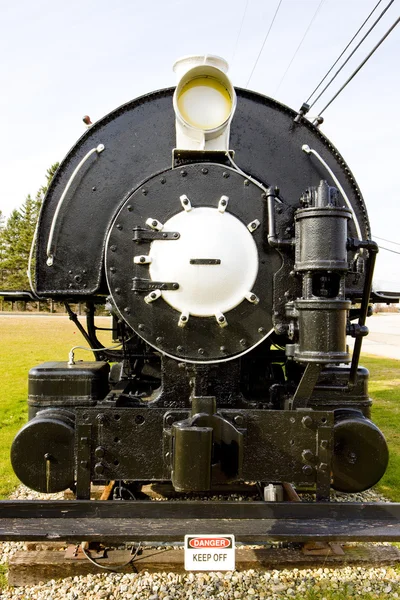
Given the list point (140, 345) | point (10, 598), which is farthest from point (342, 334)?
point (10, 598)

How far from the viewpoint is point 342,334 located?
8.38 ft

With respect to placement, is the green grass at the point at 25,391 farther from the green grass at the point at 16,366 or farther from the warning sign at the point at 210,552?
the warning sign at the point at 210,552

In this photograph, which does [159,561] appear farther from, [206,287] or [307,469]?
[206,287]

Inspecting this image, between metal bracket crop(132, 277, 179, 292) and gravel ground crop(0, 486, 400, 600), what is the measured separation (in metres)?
1.82

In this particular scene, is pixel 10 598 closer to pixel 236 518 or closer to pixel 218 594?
pixel 218 594

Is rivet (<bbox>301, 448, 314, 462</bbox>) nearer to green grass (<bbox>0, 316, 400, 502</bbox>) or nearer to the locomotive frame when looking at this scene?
the locomotive frame

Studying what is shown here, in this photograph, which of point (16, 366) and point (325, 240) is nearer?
point (325, 240)

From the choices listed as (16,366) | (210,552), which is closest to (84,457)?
(210,552)

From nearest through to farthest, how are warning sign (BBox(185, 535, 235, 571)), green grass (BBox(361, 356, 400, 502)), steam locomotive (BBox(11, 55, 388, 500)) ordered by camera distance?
warning sign (BBox(185, 535, 235, 571)), steam locomotive (BBox(11, 55, 388, 500)), green grass (BBox(361, 356, 400, 502))

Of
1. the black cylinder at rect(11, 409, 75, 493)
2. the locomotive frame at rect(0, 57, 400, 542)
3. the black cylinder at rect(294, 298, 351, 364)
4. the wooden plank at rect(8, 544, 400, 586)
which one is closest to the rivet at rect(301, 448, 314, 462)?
the locomotive frame at rect(0, 57, 400, 542)

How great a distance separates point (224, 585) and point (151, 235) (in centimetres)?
222

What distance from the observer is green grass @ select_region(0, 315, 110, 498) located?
5766 mm

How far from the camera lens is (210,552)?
8.05 ft

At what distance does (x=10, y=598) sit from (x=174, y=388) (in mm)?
1565
